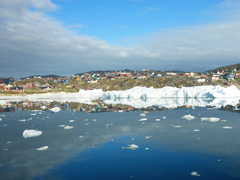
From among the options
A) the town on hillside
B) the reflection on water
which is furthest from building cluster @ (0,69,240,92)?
the reflection on water

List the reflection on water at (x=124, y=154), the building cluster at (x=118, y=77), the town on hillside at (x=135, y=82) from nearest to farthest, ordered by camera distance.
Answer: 1. the reflection on water at (x=124, y=154)
2. the town on hillside at (x=135, y=82)
3. the building cluster at (x=118, y=77)

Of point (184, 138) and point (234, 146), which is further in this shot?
point (184, 138)

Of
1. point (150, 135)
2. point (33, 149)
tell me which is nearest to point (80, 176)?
point (33, 149)

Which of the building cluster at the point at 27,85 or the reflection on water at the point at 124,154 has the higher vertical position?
the building cluster at the point at 27,85

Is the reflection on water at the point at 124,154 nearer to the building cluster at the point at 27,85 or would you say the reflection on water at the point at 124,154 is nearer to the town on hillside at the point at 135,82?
the town on hillside at the point at 135,82

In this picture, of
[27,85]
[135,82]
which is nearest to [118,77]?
[135,82]

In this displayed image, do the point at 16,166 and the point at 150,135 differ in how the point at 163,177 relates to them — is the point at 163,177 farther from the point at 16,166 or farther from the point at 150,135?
the point at 150,135

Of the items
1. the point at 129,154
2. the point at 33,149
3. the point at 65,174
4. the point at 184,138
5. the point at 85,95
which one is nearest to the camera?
the point at 65,174

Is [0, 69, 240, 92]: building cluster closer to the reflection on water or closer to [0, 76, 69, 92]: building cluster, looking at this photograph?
[0, 76, 69, 92]: building cluster

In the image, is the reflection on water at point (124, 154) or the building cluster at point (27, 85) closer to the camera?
the reflection on water at point (124, 154)

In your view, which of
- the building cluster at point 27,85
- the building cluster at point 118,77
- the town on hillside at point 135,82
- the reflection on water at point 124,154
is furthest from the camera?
the building cluster at point 27,85

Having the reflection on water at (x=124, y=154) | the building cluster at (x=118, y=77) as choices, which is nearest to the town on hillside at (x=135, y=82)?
the building cluster at (x=118, y=77)
